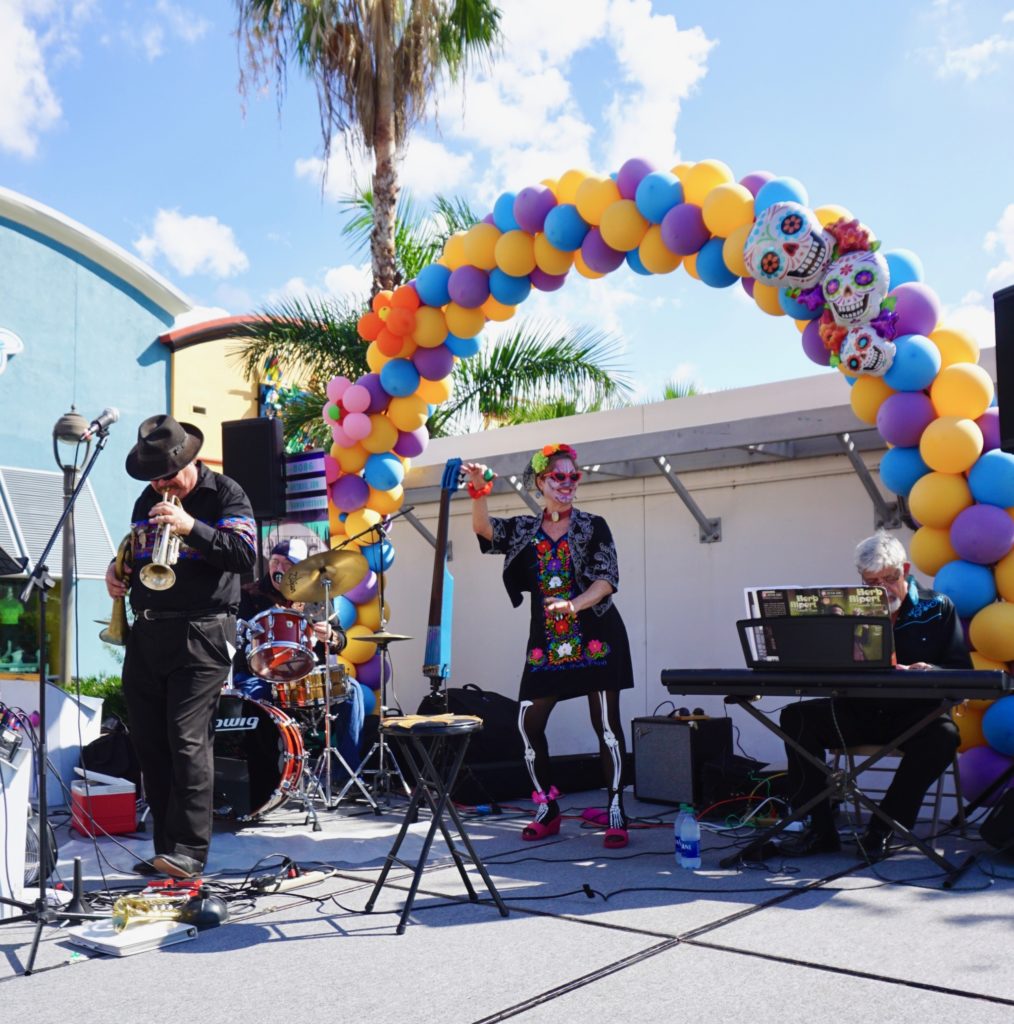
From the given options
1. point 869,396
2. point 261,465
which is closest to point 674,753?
point 869,396

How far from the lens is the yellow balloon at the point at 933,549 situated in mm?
5188

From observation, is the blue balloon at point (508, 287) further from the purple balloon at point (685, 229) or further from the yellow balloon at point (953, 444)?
the yellow balloon at point (953, 444)

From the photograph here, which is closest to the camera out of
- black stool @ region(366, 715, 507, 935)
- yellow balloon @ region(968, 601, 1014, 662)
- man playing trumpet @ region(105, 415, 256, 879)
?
black stool @ region(366, 715, 507, 935)

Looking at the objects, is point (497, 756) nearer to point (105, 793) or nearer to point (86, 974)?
point (105, 793)

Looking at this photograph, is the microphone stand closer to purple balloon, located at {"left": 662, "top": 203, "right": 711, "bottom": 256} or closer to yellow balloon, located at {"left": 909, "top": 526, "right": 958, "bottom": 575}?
purple balloon, located at {"left": 662, "top": 203, "right": 711, "bottom": 256}

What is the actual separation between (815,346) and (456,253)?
285 centimetres

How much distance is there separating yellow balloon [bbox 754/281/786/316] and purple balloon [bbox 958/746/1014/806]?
2.61 meters

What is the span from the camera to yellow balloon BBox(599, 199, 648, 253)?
636 centimetres

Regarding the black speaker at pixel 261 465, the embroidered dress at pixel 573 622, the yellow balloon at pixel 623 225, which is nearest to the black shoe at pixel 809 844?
the embroidered dress at pixel 573 622

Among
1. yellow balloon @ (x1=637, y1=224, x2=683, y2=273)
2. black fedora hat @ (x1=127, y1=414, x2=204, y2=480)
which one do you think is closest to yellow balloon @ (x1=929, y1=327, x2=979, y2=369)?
yellow balloon @ (x1=637, y1=224, x2=683, y2=273)

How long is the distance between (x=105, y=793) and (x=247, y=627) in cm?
130

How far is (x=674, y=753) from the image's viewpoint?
630 centimetres

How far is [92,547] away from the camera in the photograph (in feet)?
45.4

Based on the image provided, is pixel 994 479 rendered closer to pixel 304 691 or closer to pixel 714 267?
pixel 714 267
